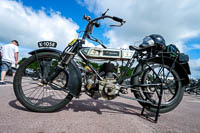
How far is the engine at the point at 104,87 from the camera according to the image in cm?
190

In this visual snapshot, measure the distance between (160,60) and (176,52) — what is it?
0.30 m

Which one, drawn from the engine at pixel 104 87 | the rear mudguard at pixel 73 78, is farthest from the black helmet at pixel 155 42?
the rear mudguard at pixel 73 78

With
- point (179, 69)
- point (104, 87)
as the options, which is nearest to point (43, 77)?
point (104, 87)

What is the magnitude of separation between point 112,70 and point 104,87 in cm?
37

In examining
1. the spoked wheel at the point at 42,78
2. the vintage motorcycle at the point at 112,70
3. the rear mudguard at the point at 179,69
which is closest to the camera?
the spoked wheel at the point at 42,78

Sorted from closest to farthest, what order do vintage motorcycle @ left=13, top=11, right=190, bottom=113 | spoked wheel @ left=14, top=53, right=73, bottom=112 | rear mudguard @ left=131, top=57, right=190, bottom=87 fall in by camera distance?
spoked wheel @ left=14, top=53, right=73, bottom=112 < vintage motorcycle @ left=13, top=11, right=190, bottom=113 < rear mudguard @ left=131, top=57, right=190, bottom=87

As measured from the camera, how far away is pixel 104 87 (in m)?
1.91

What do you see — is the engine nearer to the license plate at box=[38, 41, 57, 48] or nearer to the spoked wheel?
the spoked wheel

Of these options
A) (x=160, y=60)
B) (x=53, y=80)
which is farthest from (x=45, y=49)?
(x=160, y=60)

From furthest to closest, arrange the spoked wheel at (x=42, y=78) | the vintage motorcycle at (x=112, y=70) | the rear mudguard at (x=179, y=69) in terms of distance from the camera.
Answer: the rear mudguard at (x=179, y=69)
the vintage motorcycle at (x=112, y=70)
the spoked wheel at (x=42, y=78)

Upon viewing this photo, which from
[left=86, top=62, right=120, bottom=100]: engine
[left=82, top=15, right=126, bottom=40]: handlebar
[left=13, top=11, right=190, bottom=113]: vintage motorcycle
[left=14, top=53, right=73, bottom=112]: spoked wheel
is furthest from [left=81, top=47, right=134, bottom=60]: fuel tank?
[left=14, top=53, right=73, bottom=112]: spoked wheel

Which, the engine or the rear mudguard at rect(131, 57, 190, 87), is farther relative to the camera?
Result: the rear mudguard at rect(131, 57, 190, 87)

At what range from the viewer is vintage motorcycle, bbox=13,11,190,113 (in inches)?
76.8

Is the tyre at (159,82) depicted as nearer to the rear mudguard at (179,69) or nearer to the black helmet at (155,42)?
the rear mudguard at (179,69)
